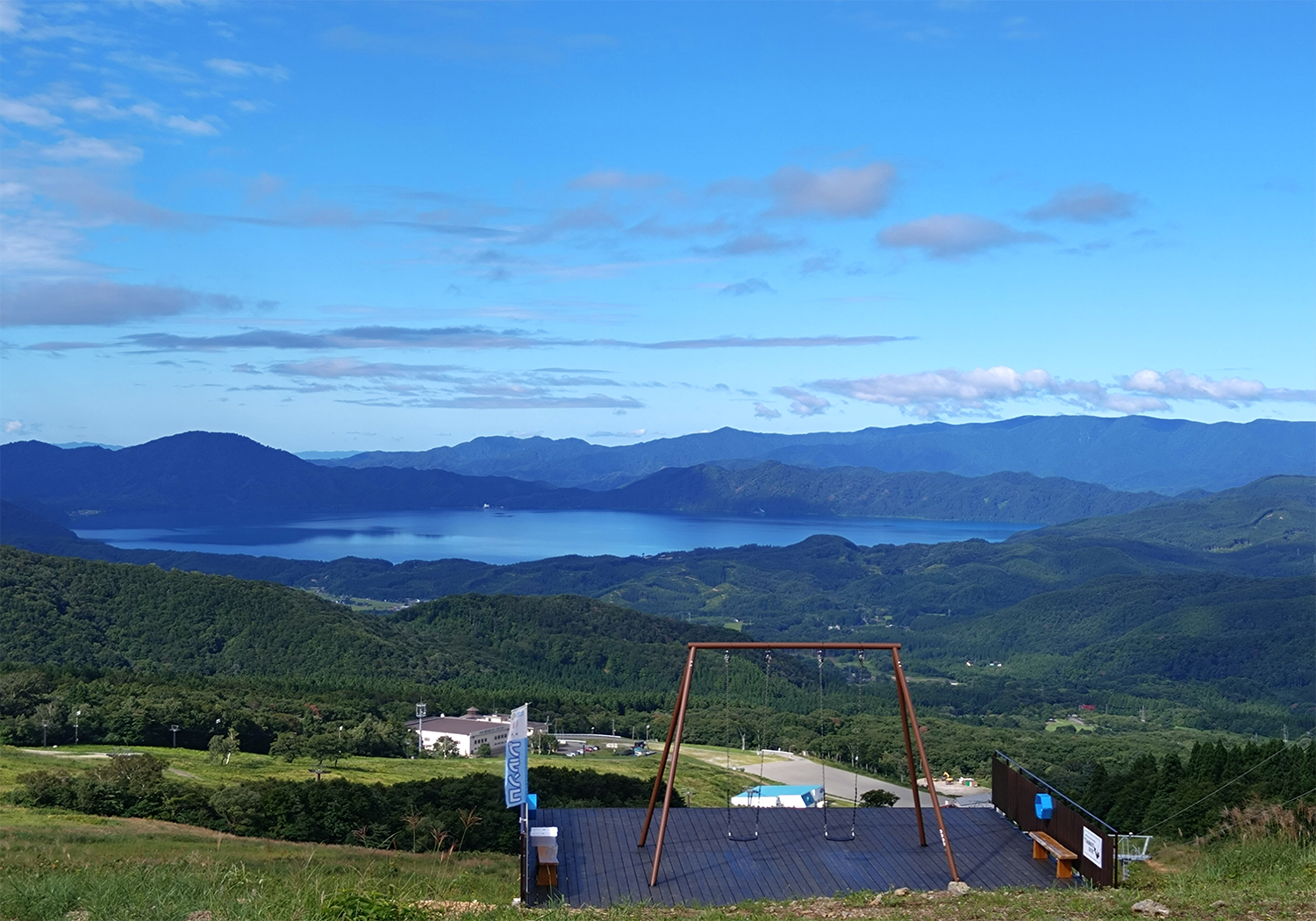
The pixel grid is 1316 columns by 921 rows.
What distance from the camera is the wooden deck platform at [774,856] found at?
478 inches

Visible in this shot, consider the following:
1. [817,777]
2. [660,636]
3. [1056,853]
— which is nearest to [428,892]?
[1056,853]

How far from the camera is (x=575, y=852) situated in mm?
13508

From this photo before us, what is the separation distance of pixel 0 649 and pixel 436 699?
31.6 metres

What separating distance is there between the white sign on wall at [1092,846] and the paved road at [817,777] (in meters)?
28.0

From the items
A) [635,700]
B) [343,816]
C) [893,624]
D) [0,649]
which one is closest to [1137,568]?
[893,624]

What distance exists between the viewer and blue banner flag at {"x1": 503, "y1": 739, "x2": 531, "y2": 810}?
469 inches

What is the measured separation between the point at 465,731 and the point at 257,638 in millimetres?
38317

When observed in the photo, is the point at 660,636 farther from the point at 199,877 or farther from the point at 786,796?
the point at 199,877

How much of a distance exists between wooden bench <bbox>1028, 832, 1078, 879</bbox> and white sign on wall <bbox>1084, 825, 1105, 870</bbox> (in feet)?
0.87

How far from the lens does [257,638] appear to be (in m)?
86.3

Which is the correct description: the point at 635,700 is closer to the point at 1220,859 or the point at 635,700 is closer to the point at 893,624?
the point at 1220,859

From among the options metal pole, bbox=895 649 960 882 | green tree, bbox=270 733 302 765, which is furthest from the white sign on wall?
green tree, bbox=270 733 302 765

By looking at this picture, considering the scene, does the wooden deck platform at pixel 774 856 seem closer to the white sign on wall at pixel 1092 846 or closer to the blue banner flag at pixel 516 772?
the white sign on wall at pixel 1092 846

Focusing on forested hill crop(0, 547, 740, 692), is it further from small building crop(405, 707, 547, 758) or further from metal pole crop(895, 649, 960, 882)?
metal pole crop(895, 649, 960, 882)
